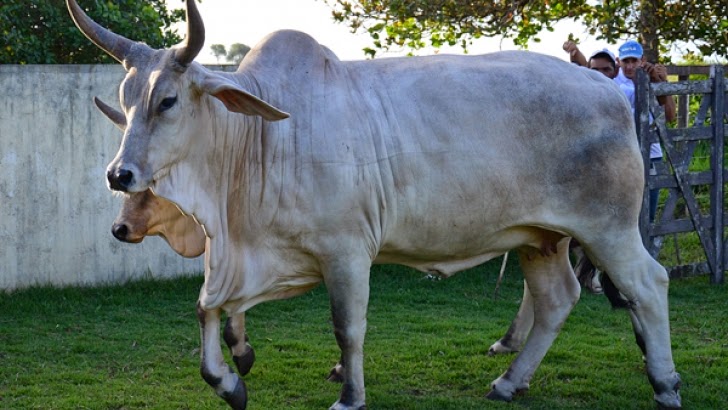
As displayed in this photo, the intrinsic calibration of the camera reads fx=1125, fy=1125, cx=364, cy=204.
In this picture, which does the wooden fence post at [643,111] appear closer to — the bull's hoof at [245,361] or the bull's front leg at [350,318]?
the bull's hoof at [245,361]

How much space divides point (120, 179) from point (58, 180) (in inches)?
177

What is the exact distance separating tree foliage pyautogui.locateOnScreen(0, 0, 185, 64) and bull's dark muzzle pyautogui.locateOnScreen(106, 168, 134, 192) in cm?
542

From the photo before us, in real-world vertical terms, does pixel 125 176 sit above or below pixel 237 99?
below

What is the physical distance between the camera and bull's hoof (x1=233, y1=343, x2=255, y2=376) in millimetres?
6500

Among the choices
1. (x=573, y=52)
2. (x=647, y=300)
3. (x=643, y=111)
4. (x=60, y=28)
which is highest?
(x=60, y=28)

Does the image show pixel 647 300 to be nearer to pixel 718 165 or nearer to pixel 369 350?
pixel 369 350

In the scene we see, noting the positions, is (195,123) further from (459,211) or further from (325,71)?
(459,211)

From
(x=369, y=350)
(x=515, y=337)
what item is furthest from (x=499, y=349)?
(x=369, y=350)

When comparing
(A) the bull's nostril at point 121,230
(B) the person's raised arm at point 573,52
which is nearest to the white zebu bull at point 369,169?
(A) the bull's nostril at point 121,230

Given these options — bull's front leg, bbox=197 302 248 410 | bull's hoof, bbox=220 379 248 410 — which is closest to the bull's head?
bull's front leg, bbox=197 302 248 410

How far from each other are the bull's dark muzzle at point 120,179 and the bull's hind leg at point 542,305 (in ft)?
7.77

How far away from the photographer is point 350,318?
18.2 feet

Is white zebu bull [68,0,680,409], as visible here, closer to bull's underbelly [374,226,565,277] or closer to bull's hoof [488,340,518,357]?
bull's underbelly [374,226,565,277]

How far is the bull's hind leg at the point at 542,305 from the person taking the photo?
6168mm
